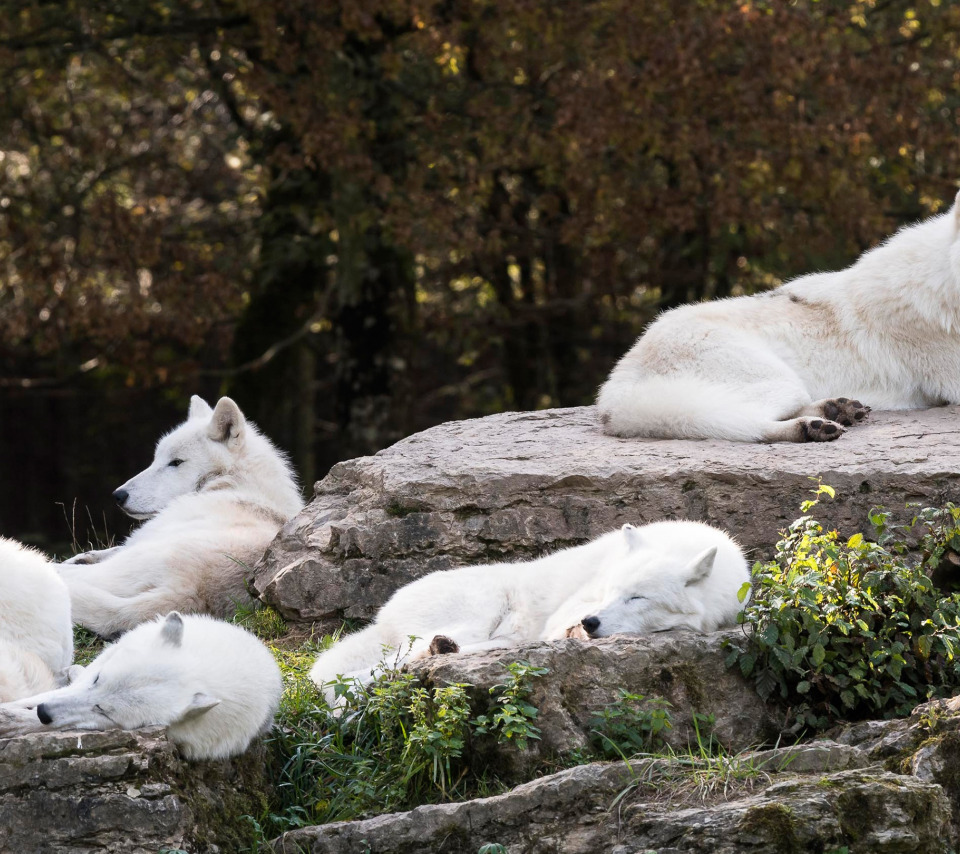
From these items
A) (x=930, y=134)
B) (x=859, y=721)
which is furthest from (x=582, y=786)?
(x=930, y=134)

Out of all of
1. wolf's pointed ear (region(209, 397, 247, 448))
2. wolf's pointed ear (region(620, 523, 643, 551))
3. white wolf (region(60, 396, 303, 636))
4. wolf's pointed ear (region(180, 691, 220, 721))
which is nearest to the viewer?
wolf's pointed ear (region(180, 691, 220, 721))

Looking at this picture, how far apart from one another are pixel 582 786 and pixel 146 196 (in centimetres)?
1236

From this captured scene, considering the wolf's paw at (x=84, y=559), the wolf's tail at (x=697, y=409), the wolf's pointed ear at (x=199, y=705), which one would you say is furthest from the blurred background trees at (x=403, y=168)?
the wolf's pointed ear at (x=199, y=705)

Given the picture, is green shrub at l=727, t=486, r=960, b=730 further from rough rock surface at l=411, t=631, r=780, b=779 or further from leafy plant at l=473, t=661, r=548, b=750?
leafy plant at l=473, t=661, r=548, b=750

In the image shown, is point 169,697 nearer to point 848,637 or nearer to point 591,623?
point 591,623

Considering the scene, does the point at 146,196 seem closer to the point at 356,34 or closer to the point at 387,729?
the point at 356,34

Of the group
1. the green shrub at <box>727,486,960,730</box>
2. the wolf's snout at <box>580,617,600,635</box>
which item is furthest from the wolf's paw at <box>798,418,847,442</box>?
the wolf's snout at <box>580,617,600,635</box>

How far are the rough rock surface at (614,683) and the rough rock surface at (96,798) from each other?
1.04 meters

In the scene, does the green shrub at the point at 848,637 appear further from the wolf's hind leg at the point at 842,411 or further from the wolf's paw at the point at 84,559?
the wolf's paw at the point at 84,559

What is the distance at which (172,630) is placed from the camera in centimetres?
464

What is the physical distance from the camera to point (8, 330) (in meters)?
13.8

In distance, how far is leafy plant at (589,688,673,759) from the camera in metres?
4.66

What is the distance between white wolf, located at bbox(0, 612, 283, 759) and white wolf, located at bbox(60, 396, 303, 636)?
1.84 m

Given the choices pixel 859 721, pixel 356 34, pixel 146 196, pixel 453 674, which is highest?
pixel 356 34
